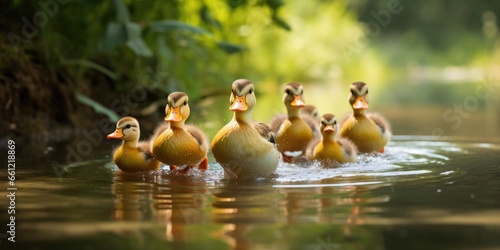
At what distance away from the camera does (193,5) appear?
1224cm

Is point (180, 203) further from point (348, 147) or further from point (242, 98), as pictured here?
point (348, 147)

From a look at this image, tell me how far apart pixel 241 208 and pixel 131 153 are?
186 cm

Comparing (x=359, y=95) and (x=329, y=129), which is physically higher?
(x=359, y=95)

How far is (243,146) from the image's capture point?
586cm

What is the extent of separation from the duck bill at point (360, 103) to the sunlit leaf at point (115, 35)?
2274 mm

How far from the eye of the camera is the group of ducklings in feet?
19.3

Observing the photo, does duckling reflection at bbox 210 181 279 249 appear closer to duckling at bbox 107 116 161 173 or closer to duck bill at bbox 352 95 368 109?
duckling at bbox 107 116 161 173

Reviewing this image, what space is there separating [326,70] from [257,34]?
6827 millimetres

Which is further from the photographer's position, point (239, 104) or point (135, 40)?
point (135, 40)

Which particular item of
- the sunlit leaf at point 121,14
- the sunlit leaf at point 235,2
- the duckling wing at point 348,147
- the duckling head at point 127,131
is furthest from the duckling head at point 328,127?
the sunlit leaf at point 235,2

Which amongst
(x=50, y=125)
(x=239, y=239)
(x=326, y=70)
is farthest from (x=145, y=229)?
(x=326, y=70)

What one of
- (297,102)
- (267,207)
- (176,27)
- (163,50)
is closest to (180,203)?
(267,207)

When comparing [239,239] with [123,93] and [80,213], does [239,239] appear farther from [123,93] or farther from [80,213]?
[123,93]

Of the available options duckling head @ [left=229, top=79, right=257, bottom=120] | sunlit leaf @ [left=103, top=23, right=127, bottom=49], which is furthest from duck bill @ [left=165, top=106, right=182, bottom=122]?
sunlit leaf @ [left=103, top=23, right=127, bottom=49]
